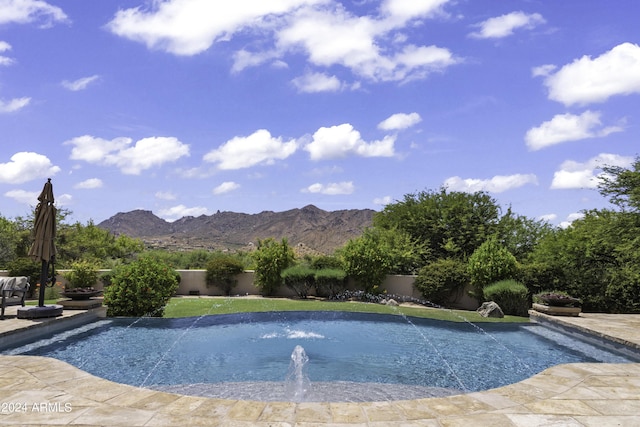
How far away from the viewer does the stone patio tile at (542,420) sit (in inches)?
170

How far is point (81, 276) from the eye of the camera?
58.2 feet

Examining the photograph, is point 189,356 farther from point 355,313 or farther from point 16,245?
point 16,245

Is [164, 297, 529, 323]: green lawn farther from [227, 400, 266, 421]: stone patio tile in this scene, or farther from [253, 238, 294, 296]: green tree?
[227, 400, 266, 421]: stone patio tile

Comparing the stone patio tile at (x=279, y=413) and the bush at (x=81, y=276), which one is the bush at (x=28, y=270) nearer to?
the bush at (x=81, y=276)

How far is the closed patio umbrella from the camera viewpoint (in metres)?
9.57

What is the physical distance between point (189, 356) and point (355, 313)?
6.81 m

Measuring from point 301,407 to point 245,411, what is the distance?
591 mm

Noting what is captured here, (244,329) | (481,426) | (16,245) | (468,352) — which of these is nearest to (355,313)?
(244,329)

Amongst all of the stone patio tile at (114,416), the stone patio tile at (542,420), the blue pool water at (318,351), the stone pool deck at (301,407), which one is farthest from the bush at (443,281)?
the stone patio tile at (114,416)

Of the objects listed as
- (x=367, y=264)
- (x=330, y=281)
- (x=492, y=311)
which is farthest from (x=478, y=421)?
(x=330, y=281)

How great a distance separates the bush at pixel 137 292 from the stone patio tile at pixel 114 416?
8.22 m

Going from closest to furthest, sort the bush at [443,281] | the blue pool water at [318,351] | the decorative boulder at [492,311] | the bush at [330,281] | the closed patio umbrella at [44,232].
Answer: the blue pool water at [318,351] < the closed patio umbrella at [44,232] < the decorative boulder at [492,311] < the bush at [443,281] < the bush at [330,281]

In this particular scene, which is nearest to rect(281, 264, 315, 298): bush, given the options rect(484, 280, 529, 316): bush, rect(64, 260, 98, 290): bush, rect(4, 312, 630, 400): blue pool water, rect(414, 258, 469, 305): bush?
rect(414, 258, 469, 305): bush

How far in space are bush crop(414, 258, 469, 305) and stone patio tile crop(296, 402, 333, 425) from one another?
1325 cm
